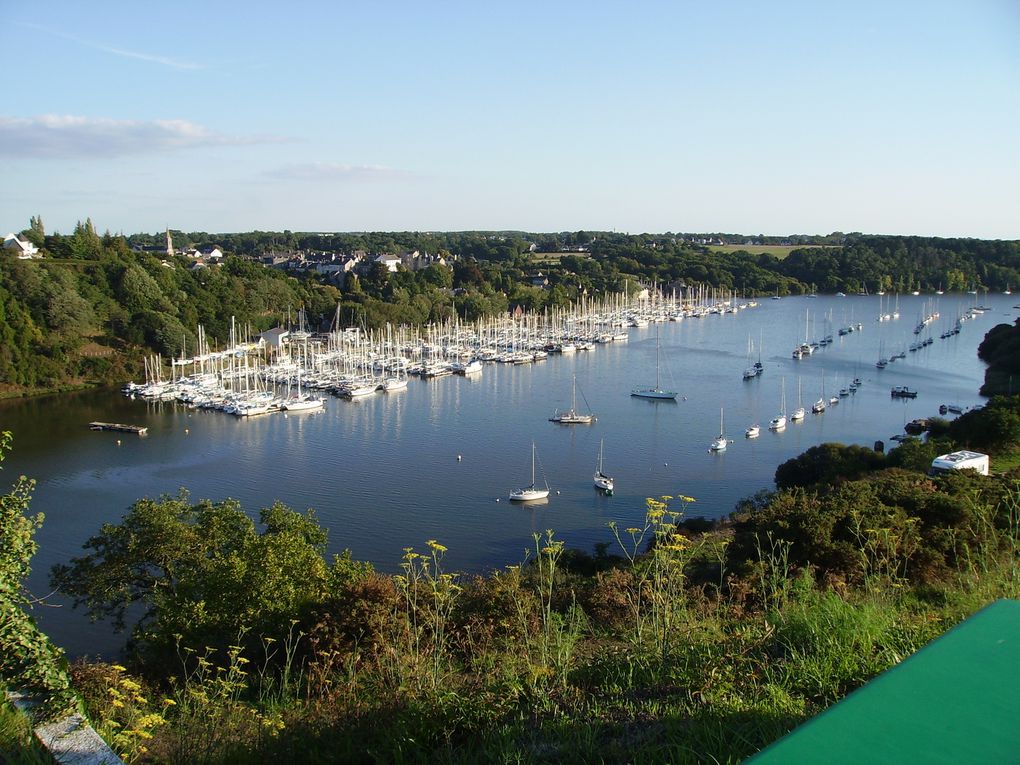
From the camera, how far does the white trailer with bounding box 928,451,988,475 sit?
29.4 feet

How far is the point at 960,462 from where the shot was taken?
29.8ft

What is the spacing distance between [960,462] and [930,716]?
9.59 meters

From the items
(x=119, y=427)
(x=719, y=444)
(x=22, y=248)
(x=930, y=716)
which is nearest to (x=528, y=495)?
(x=719, y=444)

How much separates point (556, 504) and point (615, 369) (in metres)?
12.0

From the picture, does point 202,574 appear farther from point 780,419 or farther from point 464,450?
point 780,419

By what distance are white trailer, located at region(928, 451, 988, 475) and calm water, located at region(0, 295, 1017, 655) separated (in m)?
2.75

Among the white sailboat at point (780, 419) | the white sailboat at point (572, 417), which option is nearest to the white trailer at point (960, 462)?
the white sailboat at point (780, 419)

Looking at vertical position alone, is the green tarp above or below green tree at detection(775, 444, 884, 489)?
above

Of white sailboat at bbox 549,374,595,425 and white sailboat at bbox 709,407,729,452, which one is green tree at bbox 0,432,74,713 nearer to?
white sailboat at bbox 709,407,729,452

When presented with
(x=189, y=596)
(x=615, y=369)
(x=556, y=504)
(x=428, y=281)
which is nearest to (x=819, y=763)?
(x=189, y=596)

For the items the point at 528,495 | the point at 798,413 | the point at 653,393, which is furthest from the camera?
the point at 653,393

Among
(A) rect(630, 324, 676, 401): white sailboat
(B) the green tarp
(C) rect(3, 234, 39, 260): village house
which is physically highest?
(C) rect(3, 234, 39, 260): village house

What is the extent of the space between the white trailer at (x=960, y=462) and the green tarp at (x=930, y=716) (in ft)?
29.9

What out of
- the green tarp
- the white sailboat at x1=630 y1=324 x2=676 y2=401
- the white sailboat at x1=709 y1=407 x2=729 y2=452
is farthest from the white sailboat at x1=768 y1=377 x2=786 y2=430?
the green tarp
